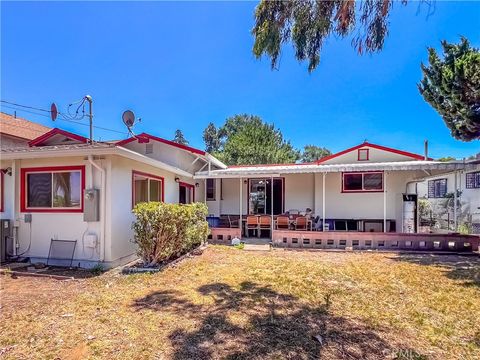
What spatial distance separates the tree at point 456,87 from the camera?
11172 mm

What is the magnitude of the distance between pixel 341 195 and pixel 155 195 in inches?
346

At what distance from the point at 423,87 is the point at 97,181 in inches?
576

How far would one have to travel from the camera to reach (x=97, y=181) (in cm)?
748

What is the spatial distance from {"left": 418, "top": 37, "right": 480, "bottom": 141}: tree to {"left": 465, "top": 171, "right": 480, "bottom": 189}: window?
295 inches

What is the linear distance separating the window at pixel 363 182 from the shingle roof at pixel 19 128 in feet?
51.9

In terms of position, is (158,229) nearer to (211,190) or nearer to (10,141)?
(211,190)

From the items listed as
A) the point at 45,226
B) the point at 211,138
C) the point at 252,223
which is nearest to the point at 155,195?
the point at 45,226

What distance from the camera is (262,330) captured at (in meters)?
3.91

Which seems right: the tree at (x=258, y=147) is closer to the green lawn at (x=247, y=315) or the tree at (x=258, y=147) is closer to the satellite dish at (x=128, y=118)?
the satellite dish at (x=128, y=118)

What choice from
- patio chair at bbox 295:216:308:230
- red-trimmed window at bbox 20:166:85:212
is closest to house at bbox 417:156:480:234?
patio chair at bbox 295:216:308:230

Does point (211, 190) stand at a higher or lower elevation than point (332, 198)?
higher

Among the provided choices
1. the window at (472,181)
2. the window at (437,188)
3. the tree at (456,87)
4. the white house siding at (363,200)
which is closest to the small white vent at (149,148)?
the white house siding at (363,200)

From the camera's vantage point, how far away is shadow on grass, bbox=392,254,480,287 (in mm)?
6840

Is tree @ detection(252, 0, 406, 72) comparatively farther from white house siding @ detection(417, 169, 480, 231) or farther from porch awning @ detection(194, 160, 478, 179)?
white house siding @ detection(417, 169, 480, 231)
